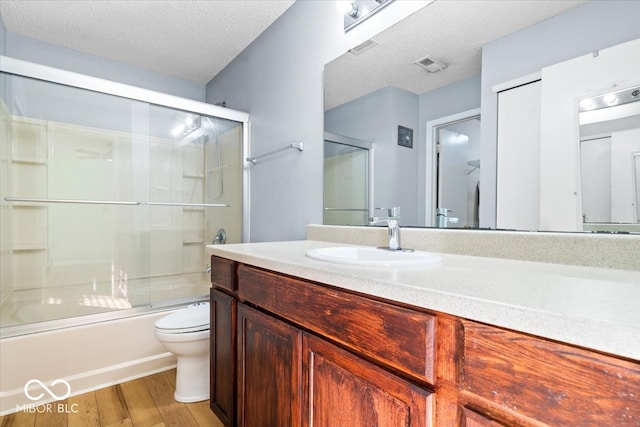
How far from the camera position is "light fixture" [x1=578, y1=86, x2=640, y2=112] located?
836 mm

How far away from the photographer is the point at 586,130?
92cm

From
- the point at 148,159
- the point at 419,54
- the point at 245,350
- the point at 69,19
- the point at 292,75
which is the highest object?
the point at 69,19

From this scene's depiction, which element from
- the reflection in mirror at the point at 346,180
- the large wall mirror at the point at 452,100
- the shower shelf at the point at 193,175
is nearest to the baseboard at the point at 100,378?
the shower shelf at the point at 193,175

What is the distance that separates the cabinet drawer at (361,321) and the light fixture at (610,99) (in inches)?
32.6

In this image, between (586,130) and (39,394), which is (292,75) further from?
(39,394)

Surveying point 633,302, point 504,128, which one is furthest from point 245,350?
point 504,128

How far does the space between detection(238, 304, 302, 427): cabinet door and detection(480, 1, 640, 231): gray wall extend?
2.55ft

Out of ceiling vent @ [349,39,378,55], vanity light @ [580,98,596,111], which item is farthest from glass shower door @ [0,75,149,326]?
vanity light @ [580,98,596,111]

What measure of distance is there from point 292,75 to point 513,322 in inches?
75.5

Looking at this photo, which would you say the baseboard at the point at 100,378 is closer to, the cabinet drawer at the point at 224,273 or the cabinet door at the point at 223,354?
the cabinet door at the point at 223,354

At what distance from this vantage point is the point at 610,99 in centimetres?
88

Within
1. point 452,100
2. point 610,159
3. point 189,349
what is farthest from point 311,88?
point 189,349

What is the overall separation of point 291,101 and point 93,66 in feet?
6.22

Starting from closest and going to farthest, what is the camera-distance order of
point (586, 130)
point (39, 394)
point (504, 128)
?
1. point (586, 130)
2. point (504, 128)
3. point (39, 394)
